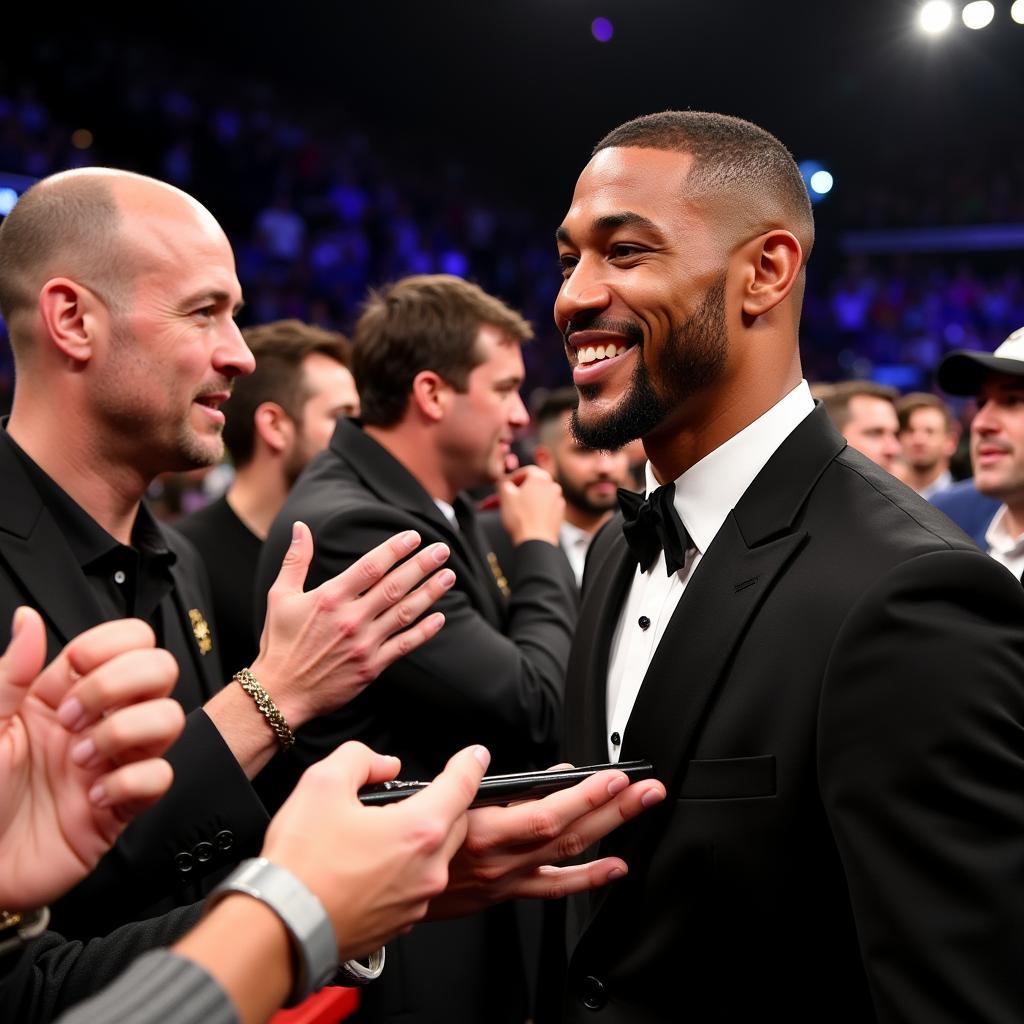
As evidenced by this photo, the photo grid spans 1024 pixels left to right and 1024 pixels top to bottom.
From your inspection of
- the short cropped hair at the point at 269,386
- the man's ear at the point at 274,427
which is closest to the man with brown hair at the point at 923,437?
the short cropped hair at the point at 269,386

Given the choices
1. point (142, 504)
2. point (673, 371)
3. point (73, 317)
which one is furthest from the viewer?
point (142, 504)

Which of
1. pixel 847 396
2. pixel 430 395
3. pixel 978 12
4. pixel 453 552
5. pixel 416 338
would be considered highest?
pixel 978 12

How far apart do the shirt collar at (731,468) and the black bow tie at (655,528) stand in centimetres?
2

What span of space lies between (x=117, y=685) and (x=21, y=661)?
0.10m

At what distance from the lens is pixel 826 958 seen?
49.8 inches

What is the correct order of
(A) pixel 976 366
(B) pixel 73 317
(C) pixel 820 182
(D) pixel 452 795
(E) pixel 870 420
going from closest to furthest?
(D) pixel 452 795
(B) pixel 73 317
(A) pixel 976 366
(E) pixel 870 420
(C) pixel 820 182

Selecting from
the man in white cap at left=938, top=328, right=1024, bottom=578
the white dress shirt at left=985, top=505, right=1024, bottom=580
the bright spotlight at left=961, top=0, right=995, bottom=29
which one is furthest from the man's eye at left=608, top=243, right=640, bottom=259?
the bright spotlight at left=961, top=0, right=995, bottom=29

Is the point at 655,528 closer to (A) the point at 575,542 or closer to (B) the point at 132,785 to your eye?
(B) the point at 132,785

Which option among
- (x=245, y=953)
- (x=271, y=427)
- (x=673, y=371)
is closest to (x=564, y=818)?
(x=245, y=953)

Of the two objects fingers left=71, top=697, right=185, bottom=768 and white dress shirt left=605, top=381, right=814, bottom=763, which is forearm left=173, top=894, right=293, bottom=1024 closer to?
fingers left=71, top=697, right=185, bottom=768

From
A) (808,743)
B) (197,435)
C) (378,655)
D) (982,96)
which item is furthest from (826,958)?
(982,96)

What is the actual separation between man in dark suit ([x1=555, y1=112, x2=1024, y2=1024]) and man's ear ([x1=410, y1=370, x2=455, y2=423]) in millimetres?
1053

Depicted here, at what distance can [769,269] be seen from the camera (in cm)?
157

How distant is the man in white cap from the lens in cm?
344
